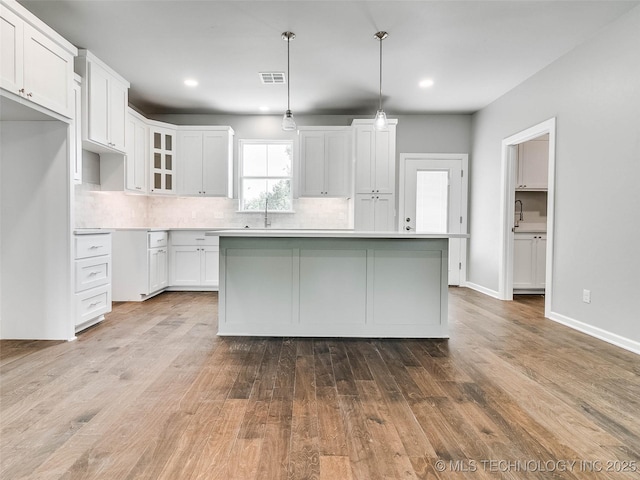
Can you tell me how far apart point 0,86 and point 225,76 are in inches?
97.6

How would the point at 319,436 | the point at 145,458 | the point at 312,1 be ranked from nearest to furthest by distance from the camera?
the point at 145,458, the point at 319,436, the point at 312,1

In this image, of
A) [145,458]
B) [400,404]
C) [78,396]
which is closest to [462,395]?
[400,404]

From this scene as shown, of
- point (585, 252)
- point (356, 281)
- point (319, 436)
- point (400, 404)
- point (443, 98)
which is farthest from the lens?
point (443, 98)

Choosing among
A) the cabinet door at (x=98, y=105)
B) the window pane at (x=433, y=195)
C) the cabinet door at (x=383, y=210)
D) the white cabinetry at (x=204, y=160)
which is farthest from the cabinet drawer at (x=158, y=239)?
the window pane at (x=433, y=195)

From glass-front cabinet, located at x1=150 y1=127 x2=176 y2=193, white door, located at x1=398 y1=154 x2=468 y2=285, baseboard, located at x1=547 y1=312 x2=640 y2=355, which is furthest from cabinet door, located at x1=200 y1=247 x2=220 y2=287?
baseboard, located at x1=547 y1=312 x2=640 y2=355

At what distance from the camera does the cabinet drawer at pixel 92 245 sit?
330 centimetres

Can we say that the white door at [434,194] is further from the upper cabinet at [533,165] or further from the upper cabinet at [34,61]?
the upper cabinet at [34,61]

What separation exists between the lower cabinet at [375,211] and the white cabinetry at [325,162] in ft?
1.03

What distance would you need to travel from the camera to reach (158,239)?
506 cm

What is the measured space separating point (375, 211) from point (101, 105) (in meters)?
3.74

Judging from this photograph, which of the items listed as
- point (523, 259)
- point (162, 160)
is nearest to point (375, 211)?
point (523, 259)

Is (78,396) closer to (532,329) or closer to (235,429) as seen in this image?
(235,429)

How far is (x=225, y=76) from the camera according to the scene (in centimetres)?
447

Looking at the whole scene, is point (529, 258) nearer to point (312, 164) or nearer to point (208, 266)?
point (312, 164)
